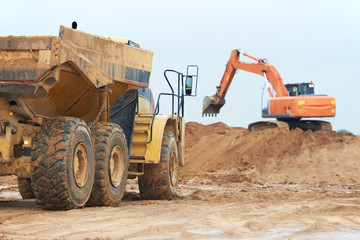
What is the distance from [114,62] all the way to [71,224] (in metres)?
3.23

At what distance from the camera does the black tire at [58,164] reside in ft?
23.5

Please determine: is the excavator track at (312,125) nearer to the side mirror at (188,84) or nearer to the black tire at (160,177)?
the side mirror at (188,84)

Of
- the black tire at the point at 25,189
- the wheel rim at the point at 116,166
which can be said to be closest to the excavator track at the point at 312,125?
the black tire at the point at 25,189

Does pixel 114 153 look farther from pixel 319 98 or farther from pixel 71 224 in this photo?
pixel 319 98

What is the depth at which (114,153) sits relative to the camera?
347 inches

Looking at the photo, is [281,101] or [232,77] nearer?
[281,101]

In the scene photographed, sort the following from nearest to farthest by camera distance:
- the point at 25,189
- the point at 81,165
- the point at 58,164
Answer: the point at 58,164 → the point at 81,165 → the point at 25,189

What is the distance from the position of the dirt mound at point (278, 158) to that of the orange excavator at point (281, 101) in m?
0.93

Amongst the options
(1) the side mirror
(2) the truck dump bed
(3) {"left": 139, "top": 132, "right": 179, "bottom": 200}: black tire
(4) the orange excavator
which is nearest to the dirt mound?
(4) the orange excavator

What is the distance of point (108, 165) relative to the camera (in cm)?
843

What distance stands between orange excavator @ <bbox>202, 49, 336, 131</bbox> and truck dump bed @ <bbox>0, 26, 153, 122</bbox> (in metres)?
15.2

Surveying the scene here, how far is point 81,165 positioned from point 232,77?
20032 millimetres

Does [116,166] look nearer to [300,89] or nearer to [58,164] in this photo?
[58,164]

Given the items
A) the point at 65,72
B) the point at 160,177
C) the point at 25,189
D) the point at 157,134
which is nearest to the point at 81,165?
the point at 65,72
